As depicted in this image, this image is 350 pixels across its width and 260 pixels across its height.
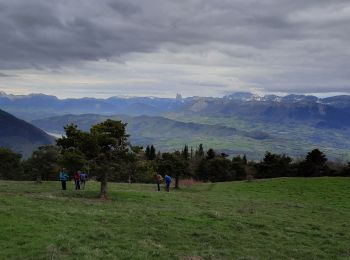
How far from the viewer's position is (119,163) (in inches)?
1596

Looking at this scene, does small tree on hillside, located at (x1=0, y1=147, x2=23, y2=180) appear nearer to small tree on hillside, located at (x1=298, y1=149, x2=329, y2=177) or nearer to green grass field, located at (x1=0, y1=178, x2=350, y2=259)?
small tree on hillside, located at (x1=298, y1=149, x2=329, y2=177)

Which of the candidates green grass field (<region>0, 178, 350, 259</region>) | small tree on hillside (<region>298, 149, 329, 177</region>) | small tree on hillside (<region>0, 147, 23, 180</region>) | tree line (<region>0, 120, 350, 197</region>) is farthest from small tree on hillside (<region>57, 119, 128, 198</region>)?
small tree on hillside (<region>298, 149, 329, 177</region>)

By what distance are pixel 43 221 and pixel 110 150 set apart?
1773 cm

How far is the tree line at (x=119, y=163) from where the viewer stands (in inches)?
1548

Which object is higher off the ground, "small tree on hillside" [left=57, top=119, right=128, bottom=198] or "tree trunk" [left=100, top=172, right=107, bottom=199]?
"small tree on hillside" [left=57, top=119, right=128, bottom=198]

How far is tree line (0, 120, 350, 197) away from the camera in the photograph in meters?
39.3

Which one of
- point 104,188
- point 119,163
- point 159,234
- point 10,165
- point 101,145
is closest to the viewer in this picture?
point 159,234

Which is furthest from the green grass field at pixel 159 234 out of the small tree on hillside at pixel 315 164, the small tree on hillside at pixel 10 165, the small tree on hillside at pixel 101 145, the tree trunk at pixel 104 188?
the small tree on hillside at pixel 10 165

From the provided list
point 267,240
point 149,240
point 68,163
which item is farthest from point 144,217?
point 68,163

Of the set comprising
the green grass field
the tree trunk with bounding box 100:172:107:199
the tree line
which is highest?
the tree line

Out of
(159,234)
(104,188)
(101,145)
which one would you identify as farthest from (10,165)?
(159,234)

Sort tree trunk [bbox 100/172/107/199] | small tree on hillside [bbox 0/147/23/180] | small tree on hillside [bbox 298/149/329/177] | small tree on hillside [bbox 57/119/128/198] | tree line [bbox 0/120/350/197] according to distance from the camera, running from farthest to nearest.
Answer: small tree on hillside [bbox 0/147/23/180], small tree on hillside [bbox 298/149/329/177], tree line [bbox 0/120/350/197], small tree on hillside [bbox 57/119/128/198], tree trunk [bbox 100/172/107/199]

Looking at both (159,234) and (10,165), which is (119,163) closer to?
(159,234)

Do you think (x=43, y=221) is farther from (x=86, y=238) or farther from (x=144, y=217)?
(x=144, y=217)
